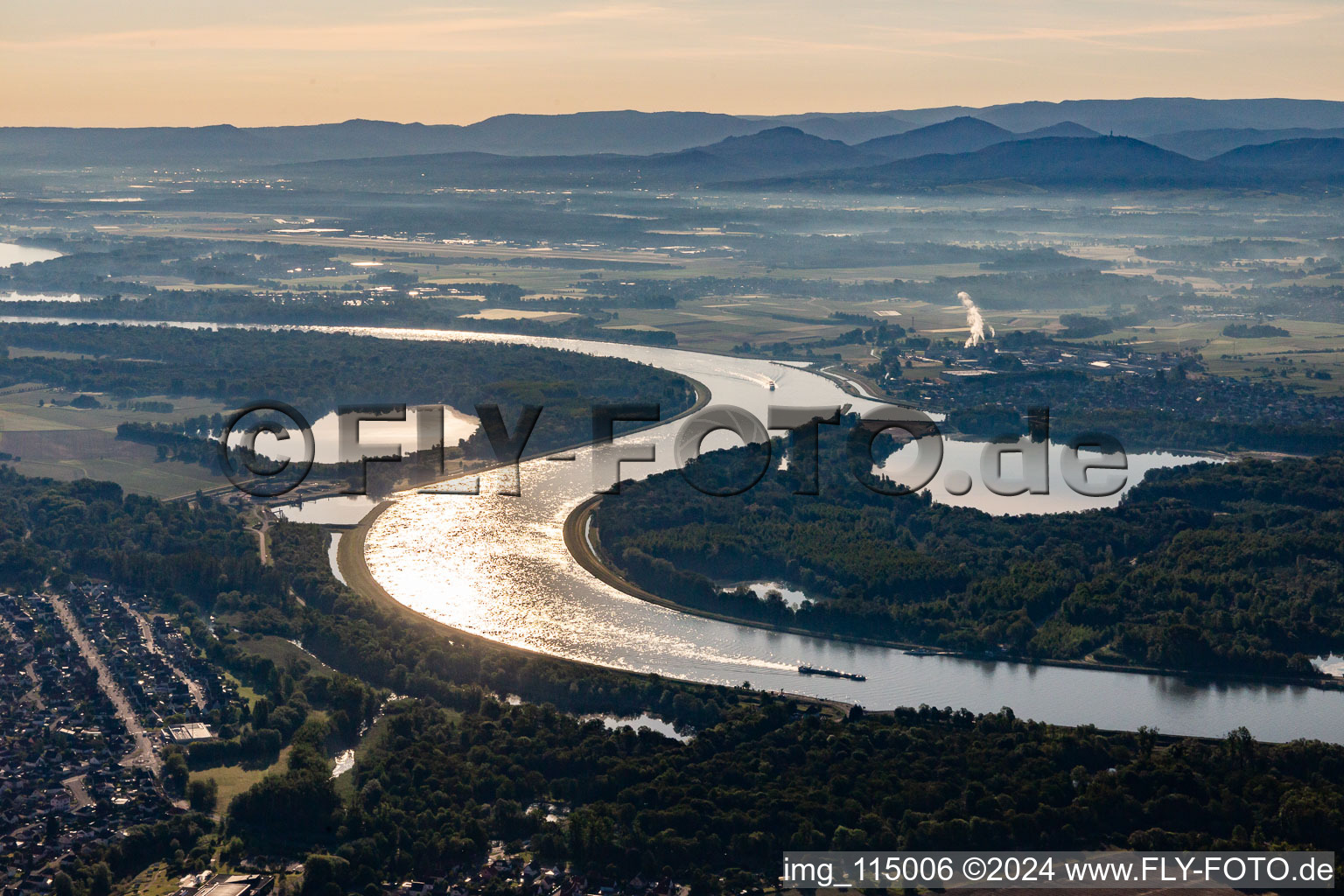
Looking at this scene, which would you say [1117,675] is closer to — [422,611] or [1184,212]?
[422,611]

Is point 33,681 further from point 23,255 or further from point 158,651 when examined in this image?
point 23,255

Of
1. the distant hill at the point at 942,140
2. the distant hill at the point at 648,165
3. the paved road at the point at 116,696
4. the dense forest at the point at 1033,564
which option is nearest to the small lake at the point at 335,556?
the paved road at the point at 116,696

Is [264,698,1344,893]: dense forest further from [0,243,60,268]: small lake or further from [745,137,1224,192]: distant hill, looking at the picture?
[745,137,1224,192]: distant hill

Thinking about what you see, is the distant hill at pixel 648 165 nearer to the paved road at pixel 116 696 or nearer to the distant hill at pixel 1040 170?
the distant hill at pixel 1040 170

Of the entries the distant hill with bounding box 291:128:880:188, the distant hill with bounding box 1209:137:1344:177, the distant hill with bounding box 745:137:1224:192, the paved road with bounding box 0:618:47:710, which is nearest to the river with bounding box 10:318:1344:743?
the paved road with bounding box 0:618:47:710

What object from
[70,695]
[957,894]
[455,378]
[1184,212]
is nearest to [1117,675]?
[957,894]

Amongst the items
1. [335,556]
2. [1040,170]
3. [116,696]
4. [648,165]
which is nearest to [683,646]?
[335,556]
